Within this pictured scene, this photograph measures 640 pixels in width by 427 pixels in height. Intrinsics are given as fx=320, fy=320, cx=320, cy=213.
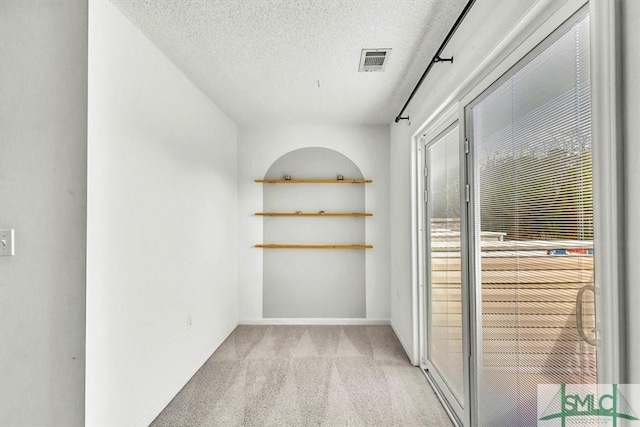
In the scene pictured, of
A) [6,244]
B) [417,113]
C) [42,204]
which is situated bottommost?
[6,244]

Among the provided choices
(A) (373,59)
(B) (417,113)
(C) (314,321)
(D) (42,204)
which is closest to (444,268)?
(B) (417,113)

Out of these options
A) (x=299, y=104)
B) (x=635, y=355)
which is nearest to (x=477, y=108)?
(x=635, y=355)

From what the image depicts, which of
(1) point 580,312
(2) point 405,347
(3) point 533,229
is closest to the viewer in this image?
(1) point 580,312

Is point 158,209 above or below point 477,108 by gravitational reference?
below

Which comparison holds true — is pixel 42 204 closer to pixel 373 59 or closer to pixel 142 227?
pixel 142 227

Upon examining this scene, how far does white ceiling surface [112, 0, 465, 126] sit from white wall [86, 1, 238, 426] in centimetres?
21

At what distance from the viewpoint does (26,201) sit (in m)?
1.67

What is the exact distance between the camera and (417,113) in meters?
2.90

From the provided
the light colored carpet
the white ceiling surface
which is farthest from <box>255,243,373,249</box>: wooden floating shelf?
the white ceiling surface

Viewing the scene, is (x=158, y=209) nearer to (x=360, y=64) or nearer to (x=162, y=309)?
(x=162, y=309)

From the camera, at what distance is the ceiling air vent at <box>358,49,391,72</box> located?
2.35 metres

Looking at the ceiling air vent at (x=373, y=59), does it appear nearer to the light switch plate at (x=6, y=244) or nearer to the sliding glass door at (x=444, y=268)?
the sliding glass door at (x=444, y=268)

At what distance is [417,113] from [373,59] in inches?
27.5

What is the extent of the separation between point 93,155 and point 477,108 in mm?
2129
